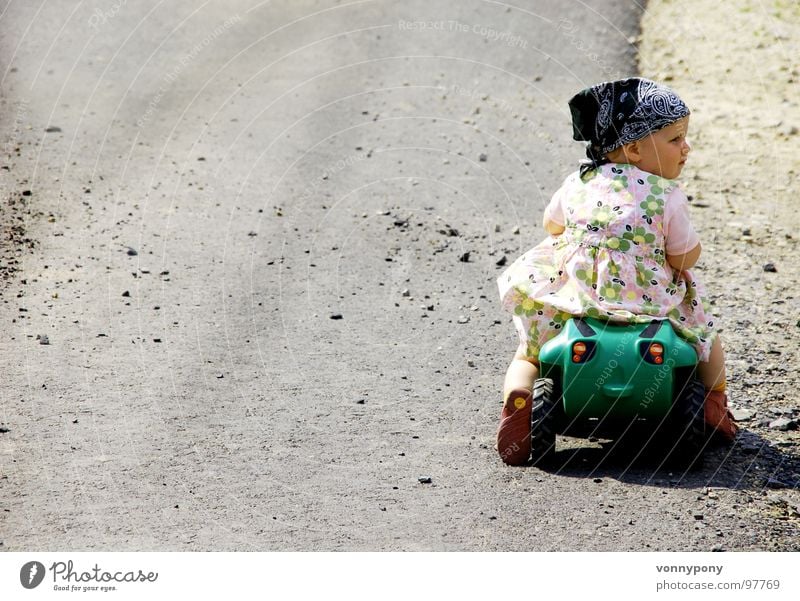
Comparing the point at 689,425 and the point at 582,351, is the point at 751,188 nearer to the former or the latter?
the point at 689,425

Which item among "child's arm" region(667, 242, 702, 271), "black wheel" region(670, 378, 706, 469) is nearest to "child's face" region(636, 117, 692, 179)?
"child's arm" region(667, 242, 702, 271)

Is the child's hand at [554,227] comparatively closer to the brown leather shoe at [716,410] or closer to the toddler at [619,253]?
the toddler at [619,253]

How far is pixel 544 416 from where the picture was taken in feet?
16.0

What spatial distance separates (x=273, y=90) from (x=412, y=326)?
4393mm

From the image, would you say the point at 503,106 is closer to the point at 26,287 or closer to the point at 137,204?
the point at 137,204

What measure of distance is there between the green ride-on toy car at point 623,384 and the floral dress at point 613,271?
0.39 feet

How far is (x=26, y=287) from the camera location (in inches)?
263

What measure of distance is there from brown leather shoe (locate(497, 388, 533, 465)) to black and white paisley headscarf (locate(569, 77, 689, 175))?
111cm

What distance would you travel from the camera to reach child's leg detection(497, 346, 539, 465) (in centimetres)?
487

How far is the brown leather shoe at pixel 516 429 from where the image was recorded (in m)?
4.86

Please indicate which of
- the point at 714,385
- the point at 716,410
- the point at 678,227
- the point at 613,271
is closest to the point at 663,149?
the point at 678,227
